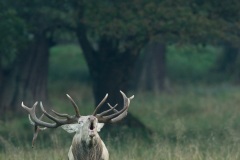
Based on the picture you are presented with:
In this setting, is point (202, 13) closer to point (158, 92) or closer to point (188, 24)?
point (188, 24)

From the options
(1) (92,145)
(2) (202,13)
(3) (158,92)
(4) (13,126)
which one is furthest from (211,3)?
(3) (158,92)

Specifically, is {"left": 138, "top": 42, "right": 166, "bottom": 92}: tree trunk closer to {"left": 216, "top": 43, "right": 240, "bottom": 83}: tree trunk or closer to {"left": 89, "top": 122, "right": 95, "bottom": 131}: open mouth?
{"left": 216, "top": 43, "right": 240, "bottom": 83}: tree trunk

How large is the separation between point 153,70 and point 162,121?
43.3ft

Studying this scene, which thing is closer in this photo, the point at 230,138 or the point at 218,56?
the point at 230,138

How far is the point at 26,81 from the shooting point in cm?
2947

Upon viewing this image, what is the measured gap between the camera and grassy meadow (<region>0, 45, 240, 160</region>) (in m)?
16.2

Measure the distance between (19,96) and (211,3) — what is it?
334 inches

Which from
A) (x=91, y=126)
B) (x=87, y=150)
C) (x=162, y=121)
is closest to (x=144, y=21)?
(x=162, y=121)

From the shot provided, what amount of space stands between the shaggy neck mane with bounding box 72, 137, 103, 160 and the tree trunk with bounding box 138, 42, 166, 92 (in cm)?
2415

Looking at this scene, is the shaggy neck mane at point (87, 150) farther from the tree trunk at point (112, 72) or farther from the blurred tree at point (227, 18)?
the tree trunk at point (112, 72)

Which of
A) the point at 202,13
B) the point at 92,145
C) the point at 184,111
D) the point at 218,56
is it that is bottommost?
the point at 218,56

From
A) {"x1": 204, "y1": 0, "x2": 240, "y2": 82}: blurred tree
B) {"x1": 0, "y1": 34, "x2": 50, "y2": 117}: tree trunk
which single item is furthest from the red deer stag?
{"x1": 0, "y1": 34, "x2": 50, "y2": 117}: tree trunk

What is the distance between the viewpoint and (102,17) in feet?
73.5

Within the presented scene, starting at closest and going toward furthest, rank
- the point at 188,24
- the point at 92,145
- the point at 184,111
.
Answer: the point at 92,145 < the point at 188,24 < the point at 184,111
